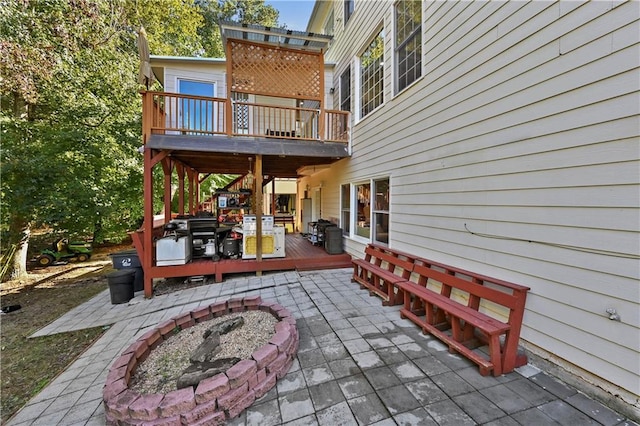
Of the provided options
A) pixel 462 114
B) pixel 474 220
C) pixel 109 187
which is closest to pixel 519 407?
pixel 474 220

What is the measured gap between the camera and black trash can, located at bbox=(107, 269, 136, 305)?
5230mm

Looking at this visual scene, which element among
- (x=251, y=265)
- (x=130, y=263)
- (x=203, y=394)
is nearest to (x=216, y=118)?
(x=251, y=265)

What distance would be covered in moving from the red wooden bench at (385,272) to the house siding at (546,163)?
45cm

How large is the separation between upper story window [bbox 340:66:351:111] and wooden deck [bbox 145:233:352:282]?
4191 millimetres

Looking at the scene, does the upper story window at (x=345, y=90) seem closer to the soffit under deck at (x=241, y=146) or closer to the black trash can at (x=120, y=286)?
the soffit under deck at (x=241, y=146)

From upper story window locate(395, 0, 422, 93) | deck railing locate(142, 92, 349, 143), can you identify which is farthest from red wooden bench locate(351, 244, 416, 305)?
deck railing locate(142, 92, 349, 143)

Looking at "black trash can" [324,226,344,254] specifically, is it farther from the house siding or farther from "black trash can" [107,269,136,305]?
"black trash can" [107,269,136,305]

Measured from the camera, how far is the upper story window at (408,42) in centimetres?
425

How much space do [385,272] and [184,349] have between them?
9.25ft

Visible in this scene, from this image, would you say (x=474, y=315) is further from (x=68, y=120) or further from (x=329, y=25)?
(x=68, y=120)

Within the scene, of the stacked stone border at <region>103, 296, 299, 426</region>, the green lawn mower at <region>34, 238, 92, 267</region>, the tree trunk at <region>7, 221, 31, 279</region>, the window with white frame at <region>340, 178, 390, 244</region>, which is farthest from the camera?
the green lawn mower at <region>34, 238, 92, 267</region>

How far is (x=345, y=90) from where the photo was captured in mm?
7562

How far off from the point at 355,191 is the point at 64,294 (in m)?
7.99

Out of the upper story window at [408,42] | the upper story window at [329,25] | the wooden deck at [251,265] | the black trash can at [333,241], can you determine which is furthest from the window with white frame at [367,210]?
the upper story window at [329,25]
